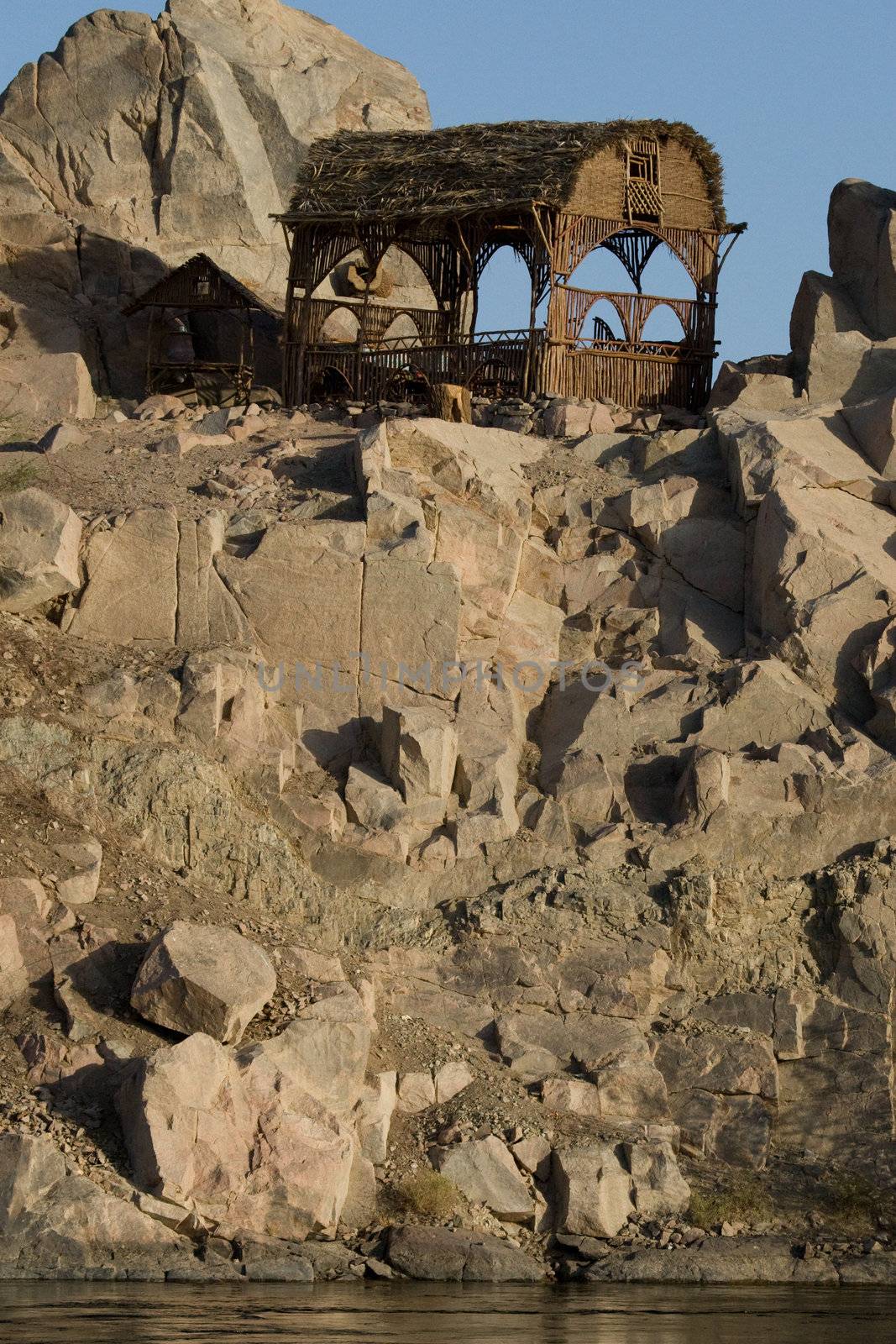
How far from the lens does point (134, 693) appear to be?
17.8 metres

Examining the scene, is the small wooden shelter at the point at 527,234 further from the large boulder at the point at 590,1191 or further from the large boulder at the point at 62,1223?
the large boulder at the point at 62,1223

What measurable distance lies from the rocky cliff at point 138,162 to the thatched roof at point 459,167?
4349mm

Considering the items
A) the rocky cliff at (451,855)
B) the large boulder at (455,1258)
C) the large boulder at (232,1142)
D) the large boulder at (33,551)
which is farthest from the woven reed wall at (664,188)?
the large boulder at (455,1258)

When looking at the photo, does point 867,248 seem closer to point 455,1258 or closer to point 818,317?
point 818,317

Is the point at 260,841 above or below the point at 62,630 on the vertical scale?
below

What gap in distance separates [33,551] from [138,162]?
1352cm

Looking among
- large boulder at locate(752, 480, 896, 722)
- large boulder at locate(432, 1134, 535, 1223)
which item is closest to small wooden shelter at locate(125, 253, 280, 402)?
large boulder at locate(752, 480, 896, 722)

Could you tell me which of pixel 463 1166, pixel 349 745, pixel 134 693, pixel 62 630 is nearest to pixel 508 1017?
pixel 463 1166

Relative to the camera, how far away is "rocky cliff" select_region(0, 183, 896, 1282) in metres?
14.7

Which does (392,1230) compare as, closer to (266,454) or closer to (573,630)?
(573,630)

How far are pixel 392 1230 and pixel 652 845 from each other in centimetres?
457

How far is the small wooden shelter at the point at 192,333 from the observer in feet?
90.5

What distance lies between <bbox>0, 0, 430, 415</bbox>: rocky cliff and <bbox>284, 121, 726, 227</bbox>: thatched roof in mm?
4349

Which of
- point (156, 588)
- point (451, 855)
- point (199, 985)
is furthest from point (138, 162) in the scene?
point (199, 985)
